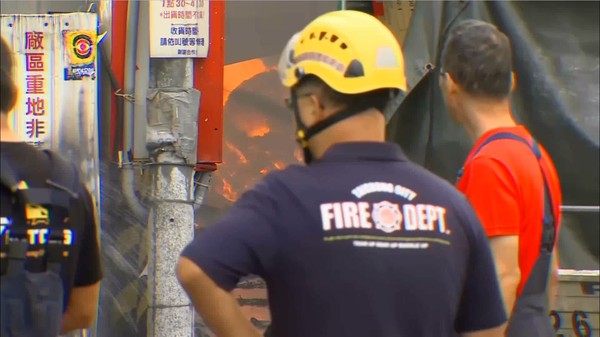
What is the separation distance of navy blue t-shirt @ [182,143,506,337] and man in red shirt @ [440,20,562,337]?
0.74 m

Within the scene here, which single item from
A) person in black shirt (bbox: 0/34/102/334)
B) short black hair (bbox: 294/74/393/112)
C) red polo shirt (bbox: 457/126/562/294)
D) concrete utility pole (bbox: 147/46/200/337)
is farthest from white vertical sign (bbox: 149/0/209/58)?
short black hair (bbox: 294/74/393/112)

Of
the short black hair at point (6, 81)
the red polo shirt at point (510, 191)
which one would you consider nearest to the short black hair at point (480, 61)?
the red polo shirt at point (510, 191)

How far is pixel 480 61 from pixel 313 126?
1070 millimetres

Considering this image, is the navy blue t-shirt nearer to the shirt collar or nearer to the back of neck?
the shirt collar

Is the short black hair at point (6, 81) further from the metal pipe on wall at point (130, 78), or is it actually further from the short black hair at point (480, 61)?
the metal pipe on wall at point (130, 78)

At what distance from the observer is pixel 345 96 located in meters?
2.92

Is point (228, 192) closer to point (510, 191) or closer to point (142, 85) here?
point (142, 85)

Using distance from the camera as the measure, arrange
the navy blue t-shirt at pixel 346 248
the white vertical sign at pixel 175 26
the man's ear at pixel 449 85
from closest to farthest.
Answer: the navy blue t-shirt at pixel 346 248 < the man's ear at pixel 449 85 < the white vertical sign at pixel 175 26

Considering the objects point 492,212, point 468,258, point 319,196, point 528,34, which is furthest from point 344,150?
point 528,34

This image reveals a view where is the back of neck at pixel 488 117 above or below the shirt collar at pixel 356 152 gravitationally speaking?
above

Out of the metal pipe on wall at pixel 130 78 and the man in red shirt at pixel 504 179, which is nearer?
the man in red shirt at pixel 504 179

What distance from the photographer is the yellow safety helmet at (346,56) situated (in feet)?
9.54

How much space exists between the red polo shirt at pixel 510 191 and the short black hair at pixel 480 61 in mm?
164

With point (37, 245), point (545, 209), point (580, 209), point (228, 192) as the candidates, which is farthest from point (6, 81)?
point (580, 209)
